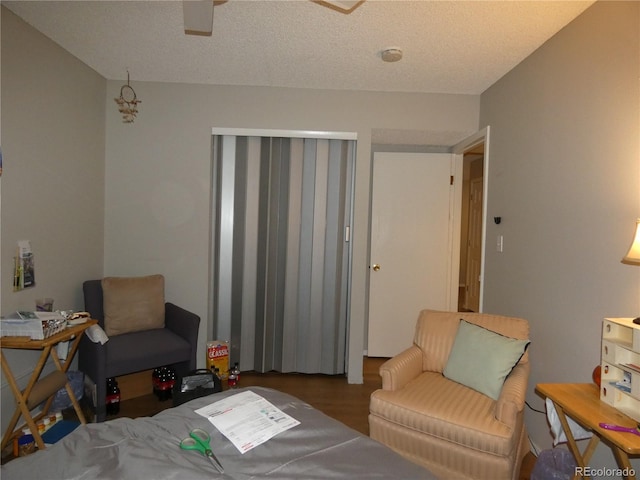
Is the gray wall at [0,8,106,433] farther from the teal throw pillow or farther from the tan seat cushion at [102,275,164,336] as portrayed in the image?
the teal throw pillow

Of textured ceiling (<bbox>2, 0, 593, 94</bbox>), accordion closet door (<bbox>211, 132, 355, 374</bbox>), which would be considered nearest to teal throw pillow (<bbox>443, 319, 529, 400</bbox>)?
accordion closet door (<bbox>211, 132, 355, 374</bbox>)

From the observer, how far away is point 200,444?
46.5 inches

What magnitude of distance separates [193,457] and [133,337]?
6.59ft

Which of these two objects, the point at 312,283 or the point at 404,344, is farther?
the point at 404,344

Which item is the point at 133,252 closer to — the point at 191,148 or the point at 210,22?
the point at 191,148

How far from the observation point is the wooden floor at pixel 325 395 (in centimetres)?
276

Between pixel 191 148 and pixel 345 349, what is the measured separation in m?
2.29

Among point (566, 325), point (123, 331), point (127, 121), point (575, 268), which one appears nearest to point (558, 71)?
point (575, 268)

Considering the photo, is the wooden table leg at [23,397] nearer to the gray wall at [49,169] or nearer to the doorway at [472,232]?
the gray wall at [49,169]

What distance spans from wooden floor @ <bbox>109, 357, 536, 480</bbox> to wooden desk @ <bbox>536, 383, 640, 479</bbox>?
2.64 ft

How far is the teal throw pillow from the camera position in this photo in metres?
2.13

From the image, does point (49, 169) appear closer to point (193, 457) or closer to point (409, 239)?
point (193, 457)

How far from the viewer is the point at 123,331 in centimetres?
291

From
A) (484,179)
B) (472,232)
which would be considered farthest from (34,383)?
(472,232)
